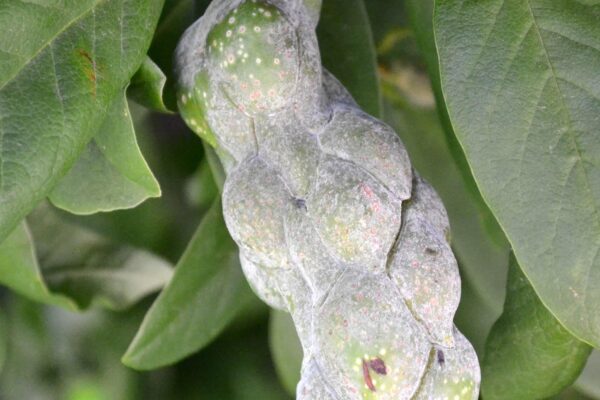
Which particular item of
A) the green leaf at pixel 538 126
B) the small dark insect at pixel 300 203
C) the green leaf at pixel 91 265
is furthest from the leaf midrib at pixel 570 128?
the green leaf at pixel 91 265

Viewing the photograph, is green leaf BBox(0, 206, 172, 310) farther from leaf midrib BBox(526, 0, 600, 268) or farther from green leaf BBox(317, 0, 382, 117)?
leaf midrib BBox(526, 0, 600, 268)

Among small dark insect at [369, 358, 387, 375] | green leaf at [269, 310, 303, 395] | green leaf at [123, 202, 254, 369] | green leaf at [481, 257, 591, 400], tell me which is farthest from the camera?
Result: green leaf at [269, 310, 303, 395]

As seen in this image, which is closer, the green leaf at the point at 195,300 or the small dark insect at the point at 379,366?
the small dark insect at the point at 379,366

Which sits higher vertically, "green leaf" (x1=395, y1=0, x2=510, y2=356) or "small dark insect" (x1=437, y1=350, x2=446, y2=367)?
"small dark insect" (x1=437, y1=350, x2=446, y2=367)

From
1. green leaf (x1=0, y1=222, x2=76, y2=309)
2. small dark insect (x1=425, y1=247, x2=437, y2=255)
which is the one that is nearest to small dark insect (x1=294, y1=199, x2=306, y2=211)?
small dark insect (x1=425, y1=247, x2=437, y2=255)

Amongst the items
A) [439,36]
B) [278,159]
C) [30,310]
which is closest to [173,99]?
[278,159]

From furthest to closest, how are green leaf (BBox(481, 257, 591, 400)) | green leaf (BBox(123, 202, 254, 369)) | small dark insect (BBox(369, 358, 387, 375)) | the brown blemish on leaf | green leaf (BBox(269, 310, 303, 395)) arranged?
green leaf (BBox(269, 310, 303, 395)), green leaf (BBox(123, 202, 254, 369)), green leaf (BBox(481, 257, 591, 400)), the brown blemish on leaf, small dark insect (BBox(369, 358, 387, 375))

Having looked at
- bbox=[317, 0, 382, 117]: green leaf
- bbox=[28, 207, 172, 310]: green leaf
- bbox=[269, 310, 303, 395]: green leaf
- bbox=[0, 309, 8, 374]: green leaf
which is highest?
bbox=[317, 0, 382, 117]: green leaf

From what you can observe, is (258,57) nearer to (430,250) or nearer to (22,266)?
(430,250)

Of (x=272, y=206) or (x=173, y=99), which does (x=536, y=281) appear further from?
(x=173, y=99)

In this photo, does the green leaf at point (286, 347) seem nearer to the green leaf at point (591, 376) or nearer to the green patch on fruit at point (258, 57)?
the green leaf at point (591, 376)
